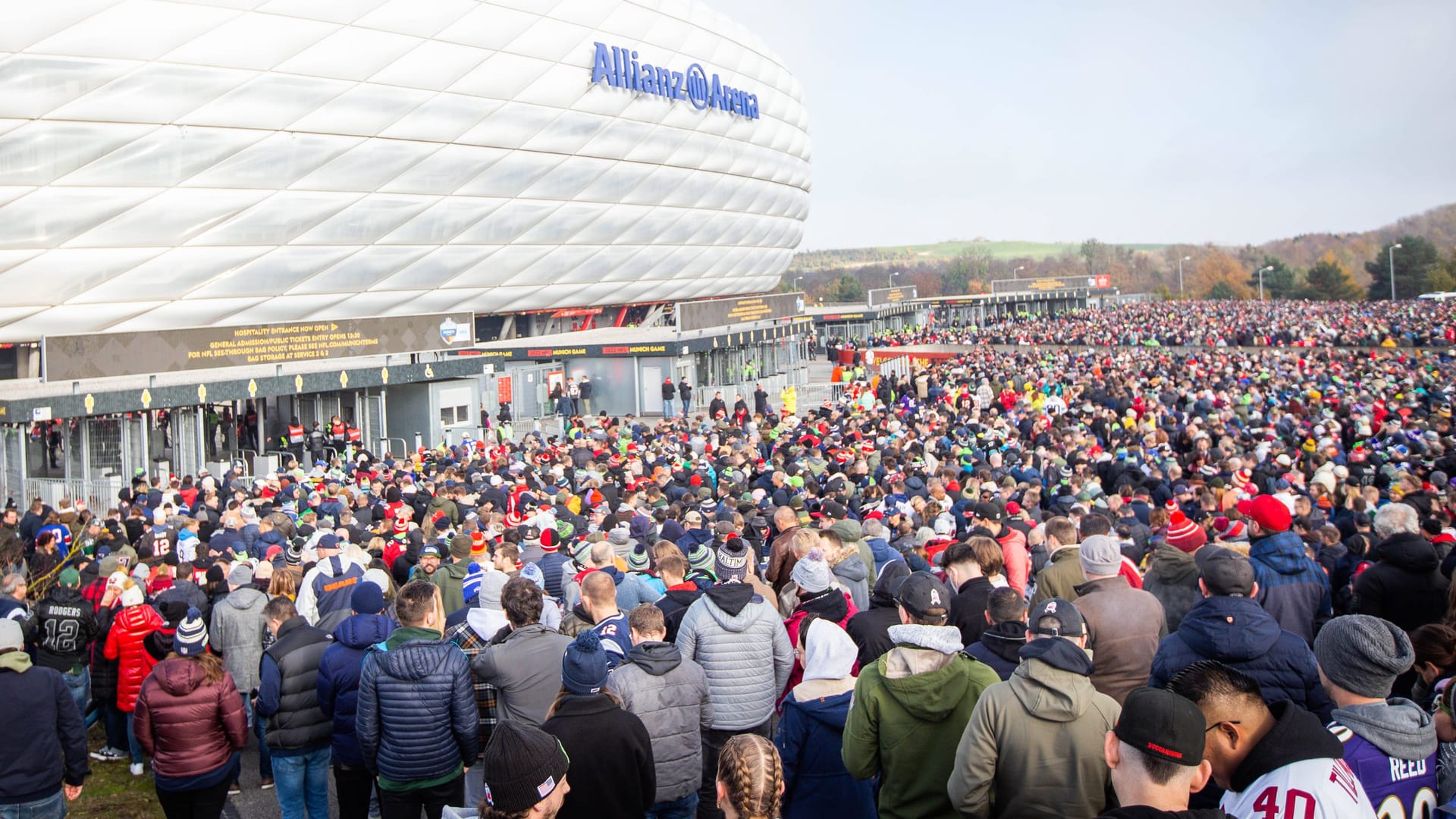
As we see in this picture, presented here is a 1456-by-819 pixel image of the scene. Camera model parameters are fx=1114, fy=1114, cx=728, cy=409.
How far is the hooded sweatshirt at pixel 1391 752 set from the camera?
4.01m

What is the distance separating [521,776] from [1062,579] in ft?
14.3

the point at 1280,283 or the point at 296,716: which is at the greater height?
the point at 1280,283

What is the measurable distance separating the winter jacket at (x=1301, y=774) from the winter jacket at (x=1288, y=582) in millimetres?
3567

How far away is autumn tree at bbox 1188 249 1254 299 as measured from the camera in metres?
147

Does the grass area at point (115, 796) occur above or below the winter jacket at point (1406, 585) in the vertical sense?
below

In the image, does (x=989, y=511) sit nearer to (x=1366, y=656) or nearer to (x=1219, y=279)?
(x=1366, y=656)

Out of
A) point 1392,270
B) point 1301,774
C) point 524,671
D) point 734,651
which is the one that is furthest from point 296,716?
point 1392,270

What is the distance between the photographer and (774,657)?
616 centimetres

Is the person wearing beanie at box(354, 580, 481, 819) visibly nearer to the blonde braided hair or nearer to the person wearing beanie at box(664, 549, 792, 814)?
the person wearing beanie at box(664, 549, 792, 814)

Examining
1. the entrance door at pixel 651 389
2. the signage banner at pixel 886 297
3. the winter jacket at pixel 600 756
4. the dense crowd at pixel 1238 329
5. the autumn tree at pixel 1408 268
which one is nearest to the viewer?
the winter jacket at pixel 600 756

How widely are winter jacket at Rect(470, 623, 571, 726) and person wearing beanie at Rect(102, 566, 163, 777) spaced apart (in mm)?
3809

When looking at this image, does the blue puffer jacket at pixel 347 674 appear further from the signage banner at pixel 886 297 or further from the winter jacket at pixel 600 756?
the signage banner at pixel 886 297

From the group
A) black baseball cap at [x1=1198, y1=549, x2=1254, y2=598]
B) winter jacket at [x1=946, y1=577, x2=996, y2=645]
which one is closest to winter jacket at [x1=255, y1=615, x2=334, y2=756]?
winter jacket at [x1=946, y1=577, x2=996, y2=645]

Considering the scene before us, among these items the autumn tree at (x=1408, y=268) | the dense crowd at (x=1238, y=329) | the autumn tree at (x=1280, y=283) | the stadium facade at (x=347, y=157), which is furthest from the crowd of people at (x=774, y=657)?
the autumn tree at (x=1280, y=283)
